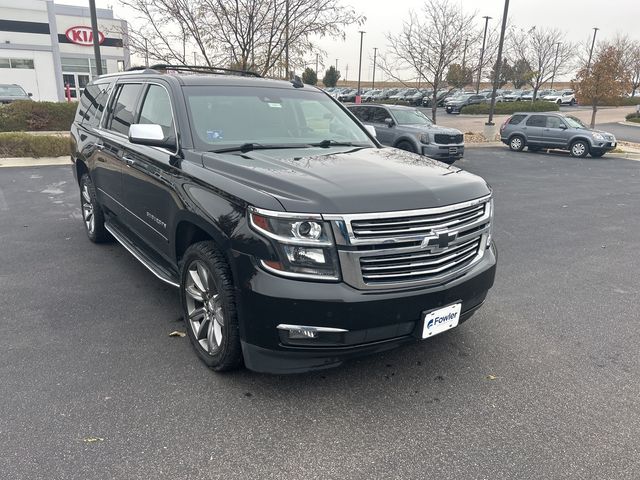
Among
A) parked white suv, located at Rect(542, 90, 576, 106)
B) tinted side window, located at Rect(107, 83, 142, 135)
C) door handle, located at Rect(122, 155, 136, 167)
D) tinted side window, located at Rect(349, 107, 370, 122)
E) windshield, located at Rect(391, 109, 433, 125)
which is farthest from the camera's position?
parked white suv, located at Rect(542, 90, 576, 106)

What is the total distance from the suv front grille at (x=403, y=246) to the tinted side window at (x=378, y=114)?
1249cm

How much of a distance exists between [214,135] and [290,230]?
1461 mm

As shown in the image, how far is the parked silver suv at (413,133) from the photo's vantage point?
1388 cm

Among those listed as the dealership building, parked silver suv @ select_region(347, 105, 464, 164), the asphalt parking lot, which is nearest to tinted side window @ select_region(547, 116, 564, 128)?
parked silver suv @ select_region(347, 105, 464, 164)

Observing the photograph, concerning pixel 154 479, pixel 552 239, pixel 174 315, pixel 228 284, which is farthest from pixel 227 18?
pixel 154 479

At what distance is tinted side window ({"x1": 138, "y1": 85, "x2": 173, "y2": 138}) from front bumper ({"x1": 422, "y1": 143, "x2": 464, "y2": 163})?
10227mm

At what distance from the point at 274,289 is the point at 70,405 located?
1449 millimetres

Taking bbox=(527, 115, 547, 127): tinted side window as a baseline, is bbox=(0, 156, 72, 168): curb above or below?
below

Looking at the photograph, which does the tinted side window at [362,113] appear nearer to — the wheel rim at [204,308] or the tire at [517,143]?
the tire at [517,143]

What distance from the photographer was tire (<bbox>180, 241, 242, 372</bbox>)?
9.75ft

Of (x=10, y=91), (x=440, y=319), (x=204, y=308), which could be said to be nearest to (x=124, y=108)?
(x=204, y=308)

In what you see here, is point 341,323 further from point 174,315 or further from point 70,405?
point 174,315

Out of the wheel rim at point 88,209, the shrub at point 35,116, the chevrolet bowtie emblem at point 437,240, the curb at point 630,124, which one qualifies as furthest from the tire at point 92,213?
the curb at point 630,124

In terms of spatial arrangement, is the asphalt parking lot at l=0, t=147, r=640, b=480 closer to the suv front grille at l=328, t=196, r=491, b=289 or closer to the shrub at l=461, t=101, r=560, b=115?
the suv front grille at l=328, t=196, r=491, b=289
